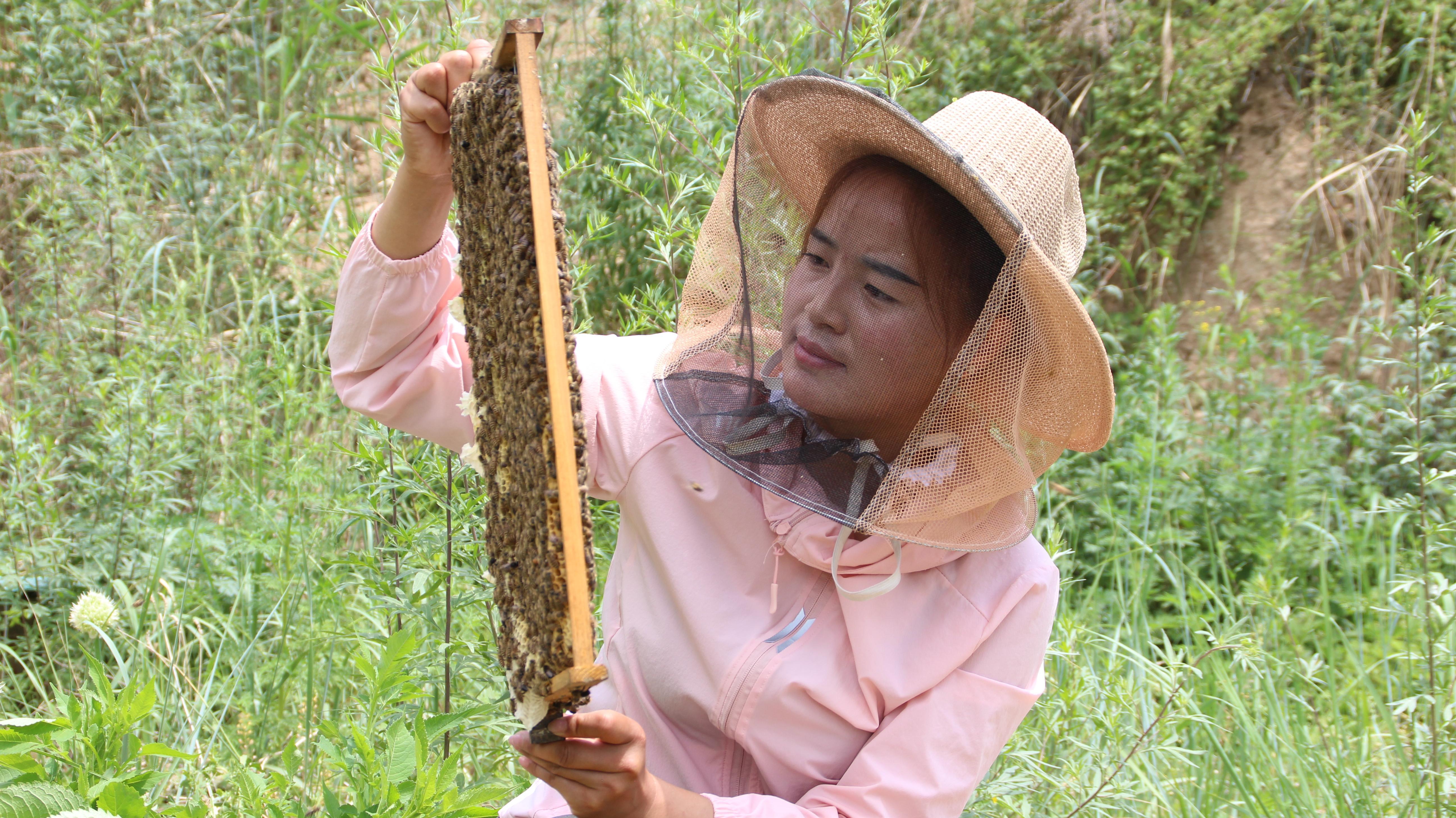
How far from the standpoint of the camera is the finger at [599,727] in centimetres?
114

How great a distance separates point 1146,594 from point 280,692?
2.67m

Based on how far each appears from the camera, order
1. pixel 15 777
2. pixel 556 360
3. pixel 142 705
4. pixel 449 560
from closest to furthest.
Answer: pixel 556 360 → pixel 15 777 → pixel 142 705 → pixel 449 560

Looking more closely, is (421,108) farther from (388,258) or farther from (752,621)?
(752,621)

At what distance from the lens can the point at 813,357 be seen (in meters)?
1.61

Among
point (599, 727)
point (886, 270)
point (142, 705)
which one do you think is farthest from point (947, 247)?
point (142, 705)

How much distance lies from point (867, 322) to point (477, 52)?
0.66 meters

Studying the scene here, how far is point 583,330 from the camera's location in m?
2.58

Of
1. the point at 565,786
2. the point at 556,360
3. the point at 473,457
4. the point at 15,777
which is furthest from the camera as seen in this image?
the point at 15,777

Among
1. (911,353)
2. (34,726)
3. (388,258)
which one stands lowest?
(34,726)

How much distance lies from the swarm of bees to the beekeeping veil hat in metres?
0.45

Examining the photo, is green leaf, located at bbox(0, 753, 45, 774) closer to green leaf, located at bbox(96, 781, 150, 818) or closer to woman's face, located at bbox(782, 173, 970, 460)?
green leaf, located at bbox(96, 781, 150, 818)

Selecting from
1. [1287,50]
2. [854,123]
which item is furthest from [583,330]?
[1287,50]

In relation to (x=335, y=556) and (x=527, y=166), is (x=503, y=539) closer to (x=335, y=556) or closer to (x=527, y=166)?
(x=527, y=166)

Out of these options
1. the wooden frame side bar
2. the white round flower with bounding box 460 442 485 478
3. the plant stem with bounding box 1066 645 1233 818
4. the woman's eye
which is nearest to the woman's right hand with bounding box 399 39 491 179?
the wooden frame side bar
